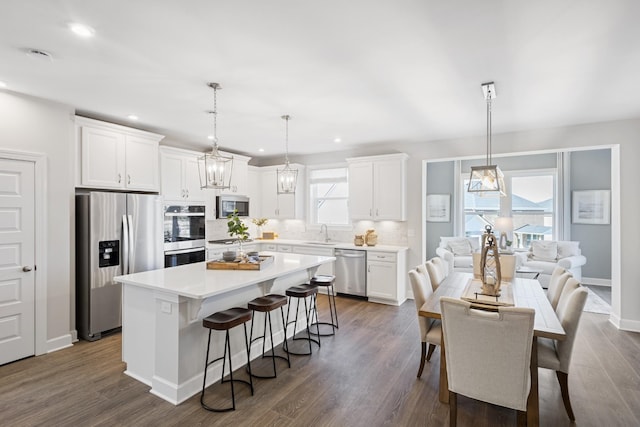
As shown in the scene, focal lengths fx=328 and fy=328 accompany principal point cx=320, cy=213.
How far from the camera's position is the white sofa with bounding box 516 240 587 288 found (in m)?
6.12

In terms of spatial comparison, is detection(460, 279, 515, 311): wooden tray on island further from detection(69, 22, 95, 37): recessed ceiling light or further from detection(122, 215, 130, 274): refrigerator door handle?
detection(122, 215, 130, 274): refrigerator door handle

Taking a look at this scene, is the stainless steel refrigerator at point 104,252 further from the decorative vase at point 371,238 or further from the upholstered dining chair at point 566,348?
the upholstered dining chair at point 566,348

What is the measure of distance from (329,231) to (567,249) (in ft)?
15.0

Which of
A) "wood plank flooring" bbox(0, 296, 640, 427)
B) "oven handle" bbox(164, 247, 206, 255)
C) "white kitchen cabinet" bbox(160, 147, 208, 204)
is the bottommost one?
"wood plank flooring" bbox(0, 296, 640, 427)

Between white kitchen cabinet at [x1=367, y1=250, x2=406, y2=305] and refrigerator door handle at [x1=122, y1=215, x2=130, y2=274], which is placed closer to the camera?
refrigerator door handle at [x1=122, y1=215, x2=130, y2=274]

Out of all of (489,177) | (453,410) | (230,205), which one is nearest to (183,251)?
(230,205)

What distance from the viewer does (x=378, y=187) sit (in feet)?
18.5

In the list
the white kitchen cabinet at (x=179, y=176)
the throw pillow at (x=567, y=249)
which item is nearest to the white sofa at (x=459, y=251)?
the throw pillow at (x=567, y=249)

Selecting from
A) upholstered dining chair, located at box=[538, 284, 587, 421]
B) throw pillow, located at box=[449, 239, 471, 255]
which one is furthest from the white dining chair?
throw pillow, located at box=[449, 239, 471, 255]

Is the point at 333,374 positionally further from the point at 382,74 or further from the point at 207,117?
the point at 207,117

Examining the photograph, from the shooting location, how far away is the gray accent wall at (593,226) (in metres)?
6.51

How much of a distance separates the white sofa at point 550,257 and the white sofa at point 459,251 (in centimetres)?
86

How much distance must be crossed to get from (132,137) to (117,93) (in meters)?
1.11

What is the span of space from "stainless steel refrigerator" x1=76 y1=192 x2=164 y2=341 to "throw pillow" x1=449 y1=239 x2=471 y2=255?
590cm
